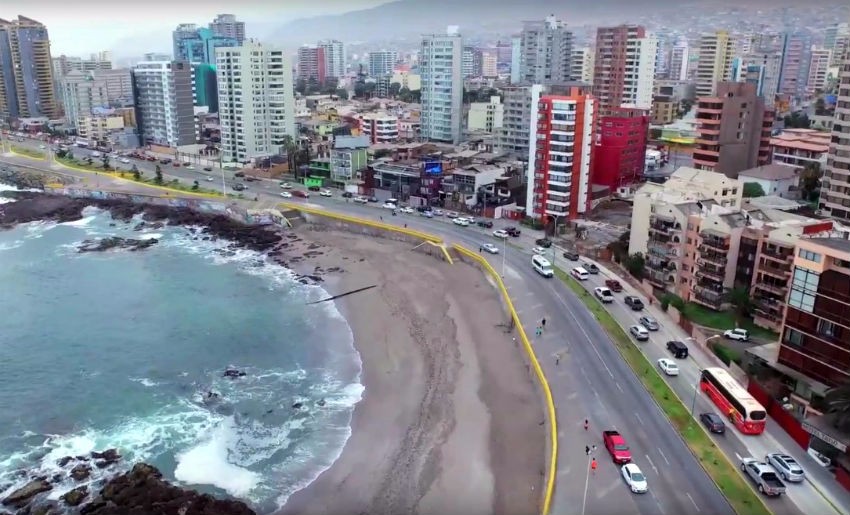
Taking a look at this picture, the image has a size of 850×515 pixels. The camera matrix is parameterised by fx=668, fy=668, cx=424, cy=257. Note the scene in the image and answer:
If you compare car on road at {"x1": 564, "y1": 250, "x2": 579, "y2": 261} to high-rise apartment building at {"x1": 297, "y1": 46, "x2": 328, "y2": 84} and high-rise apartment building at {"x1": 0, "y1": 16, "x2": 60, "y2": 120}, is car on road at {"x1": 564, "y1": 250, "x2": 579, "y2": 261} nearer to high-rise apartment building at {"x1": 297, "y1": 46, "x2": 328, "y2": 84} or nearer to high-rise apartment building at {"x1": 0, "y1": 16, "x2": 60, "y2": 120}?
high-rise apartment building at {"x1": 0, "y1": 16, "x2": 60, "y2": 120}

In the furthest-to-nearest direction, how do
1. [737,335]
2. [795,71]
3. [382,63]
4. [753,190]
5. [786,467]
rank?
[382,63], [795,71], [753,190], [737,335], [786,467]

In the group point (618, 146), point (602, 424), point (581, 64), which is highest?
point (581, 64)

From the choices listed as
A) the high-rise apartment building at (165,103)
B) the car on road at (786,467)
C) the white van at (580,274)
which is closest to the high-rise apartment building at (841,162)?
the white van at (580,274)

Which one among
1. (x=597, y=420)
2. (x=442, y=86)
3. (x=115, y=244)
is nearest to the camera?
(x=597, y=420)

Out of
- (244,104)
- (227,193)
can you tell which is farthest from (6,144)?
(227,193)

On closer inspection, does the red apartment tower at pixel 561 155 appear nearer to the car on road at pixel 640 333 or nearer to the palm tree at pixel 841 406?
the car on road at pixel 640 333

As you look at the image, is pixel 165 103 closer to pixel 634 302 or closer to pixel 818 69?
pixel 634 302

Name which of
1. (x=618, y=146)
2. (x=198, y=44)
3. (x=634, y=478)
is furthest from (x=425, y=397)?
(x=198, y=44)
